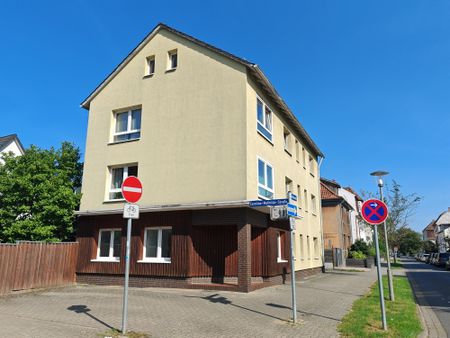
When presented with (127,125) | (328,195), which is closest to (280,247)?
(127,125)

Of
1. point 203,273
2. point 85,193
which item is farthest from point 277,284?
point 85,193

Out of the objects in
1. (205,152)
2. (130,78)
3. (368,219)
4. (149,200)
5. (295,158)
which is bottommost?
(368,219)

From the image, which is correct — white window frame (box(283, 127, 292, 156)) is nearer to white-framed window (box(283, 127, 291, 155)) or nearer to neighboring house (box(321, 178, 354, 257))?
white-framed window (box(283, 127, 291, 155))

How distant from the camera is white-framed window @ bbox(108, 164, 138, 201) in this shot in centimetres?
1796

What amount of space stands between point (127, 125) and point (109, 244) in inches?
231

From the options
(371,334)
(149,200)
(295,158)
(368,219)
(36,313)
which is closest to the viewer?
(371,334)

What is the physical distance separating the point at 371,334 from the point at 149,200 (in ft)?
37.4

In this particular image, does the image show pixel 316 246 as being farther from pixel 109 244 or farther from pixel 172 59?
pixel 172 59

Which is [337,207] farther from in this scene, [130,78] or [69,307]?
[69,307]

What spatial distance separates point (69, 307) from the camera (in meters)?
10.5

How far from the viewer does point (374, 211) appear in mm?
8664

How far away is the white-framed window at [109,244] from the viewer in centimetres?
1717

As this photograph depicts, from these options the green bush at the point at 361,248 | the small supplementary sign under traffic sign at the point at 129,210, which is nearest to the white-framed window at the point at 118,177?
the small supplementary sign under traffic sign at the point at 129,210

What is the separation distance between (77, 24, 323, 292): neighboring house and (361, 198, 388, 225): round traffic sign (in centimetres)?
614
